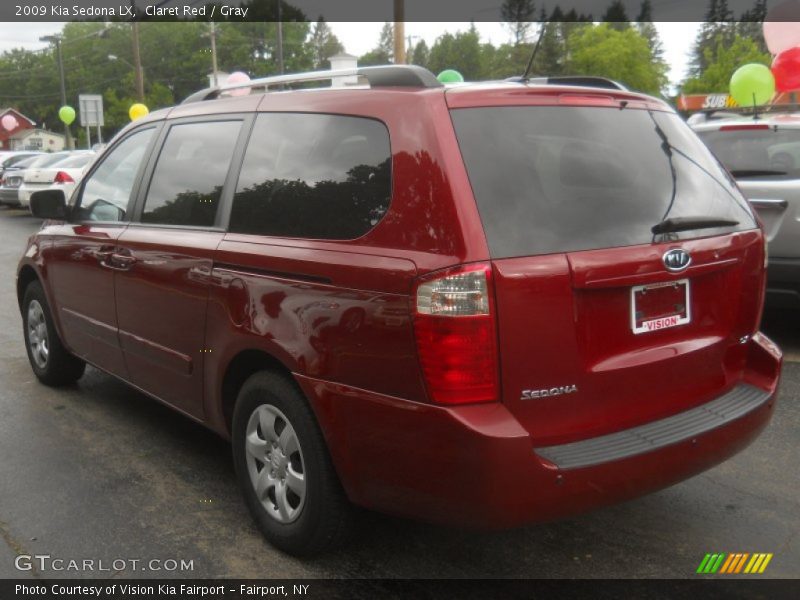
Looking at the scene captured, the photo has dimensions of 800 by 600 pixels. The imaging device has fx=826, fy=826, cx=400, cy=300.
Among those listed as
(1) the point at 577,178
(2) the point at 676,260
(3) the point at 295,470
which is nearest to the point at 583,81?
(1) the point at 577,178

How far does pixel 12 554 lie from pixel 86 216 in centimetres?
218

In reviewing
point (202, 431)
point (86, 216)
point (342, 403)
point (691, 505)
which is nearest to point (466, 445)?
point (342, 403)

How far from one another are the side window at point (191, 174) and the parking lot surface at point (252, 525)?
50.0 inches

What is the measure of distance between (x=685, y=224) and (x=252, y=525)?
7.09 ft

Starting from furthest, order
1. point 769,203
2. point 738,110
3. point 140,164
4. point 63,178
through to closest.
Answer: point 63,178 → point 738,110 → point 769,203 → point 140,164

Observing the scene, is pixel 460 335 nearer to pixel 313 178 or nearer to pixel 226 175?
pixel 313 178

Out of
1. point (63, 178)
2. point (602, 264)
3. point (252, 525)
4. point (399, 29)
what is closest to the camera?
point (602, 264)

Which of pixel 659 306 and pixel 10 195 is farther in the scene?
pixel 10 195

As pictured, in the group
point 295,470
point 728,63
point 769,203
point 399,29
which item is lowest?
point 295,470

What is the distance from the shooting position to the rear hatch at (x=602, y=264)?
8.63 feet

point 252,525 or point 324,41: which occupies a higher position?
point 324,41

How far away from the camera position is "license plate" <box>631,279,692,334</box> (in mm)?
2834

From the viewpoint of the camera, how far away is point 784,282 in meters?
6.06

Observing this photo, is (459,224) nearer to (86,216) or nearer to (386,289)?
(386,289)
